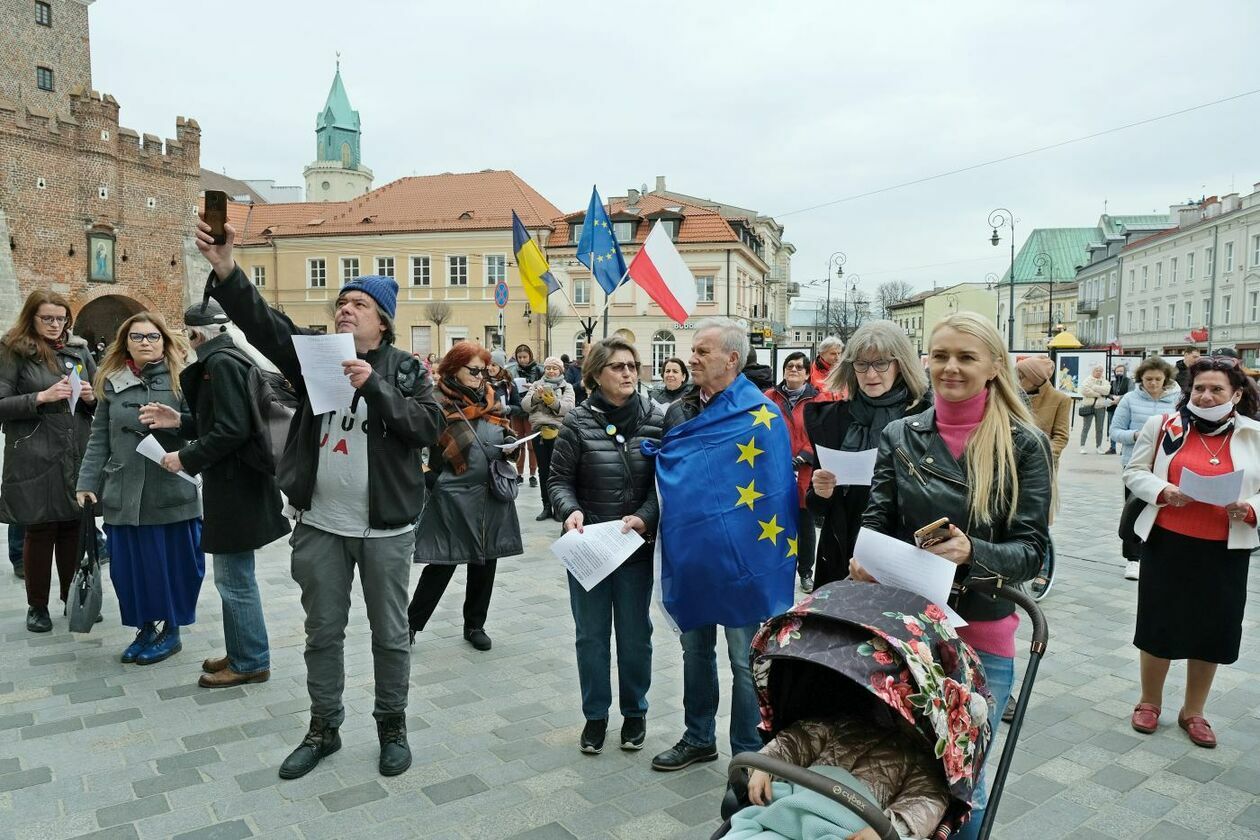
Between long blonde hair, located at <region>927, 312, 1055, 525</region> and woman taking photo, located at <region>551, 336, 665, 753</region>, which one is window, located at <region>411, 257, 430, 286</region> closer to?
woman taking photo, located at <region>551, 336, 665, 753</region>

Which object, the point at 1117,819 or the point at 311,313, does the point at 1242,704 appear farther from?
the point at 311,313

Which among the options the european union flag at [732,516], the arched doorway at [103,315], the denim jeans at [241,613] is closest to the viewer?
the european union flag at [732,516]

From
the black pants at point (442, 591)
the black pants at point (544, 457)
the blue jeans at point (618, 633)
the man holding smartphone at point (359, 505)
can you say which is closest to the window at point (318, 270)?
the black pants at point (544, 457)

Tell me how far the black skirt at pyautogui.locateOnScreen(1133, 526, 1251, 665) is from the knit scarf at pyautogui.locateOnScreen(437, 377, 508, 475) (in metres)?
4.03

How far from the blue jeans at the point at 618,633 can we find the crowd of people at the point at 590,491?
1cm

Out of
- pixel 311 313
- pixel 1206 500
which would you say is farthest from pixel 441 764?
pixel 311 313

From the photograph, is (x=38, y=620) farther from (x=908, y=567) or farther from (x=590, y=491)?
(x=908, y=567)

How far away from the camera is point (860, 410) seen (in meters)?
4.70

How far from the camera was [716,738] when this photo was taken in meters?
4.37

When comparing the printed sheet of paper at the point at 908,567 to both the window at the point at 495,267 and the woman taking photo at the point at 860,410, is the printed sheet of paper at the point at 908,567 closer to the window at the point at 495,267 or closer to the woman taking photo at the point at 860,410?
the woman taking photo at the point at 860,410

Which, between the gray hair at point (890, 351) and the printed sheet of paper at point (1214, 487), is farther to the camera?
the gray hair at point (890, 351)

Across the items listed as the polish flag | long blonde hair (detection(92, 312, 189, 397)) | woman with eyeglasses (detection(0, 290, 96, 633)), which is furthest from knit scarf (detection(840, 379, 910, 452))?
woman with eyeglasses (detection(0, 290, 96, 633))

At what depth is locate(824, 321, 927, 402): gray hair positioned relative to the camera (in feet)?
15.2

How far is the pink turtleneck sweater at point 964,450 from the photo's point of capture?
9.44 ft
